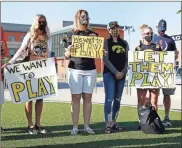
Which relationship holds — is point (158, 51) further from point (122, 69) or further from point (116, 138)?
point (116, 138)

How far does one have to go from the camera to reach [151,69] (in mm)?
6504

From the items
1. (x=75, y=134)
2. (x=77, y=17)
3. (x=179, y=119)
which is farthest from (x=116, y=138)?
(x=179, y=119)

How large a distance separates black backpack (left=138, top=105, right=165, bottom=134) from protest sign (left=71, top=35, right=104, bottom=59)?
1.18 meters

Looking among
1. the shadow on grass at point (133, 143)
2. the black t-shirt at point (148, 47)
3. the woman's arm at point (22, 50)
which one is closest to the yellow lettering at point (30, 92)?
the woman's arm at point (22, 50)

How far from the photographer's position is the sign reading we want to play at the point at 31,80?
17.4ft

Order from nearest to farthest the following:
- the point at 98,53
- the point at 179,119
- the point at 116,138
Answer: the point at 116,138 < the point at 98,53 < the point at 179,119

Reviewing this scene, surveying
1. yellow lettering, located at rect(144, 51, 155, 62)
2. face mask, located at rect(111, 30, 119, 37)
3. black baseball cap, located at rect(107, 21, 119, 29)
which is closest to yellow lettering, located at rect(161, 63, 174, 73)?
yellow lettering, located at rect(144, 51, 155, 62)

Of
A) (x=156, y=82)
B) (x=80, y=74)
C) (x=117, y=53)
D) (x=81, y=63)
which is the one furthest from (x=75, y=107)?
(x=156, y=82)

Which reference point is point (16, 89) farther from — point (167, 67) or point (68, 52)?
point (167, 67)

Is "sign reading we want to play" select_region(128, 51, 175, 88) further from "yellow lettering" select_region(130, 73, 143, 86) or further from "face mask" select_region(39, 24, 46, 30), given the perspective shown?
"face mask" select_region(39, 24, 46, 30)

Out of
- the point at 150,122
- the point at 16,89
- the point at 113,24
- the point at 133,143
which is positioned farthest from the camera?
the point at 113,24

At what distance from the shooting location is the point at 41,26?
17.9 feet

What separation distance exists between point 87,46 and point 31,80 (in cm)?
103

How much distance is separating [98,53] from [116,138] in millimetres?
1374
